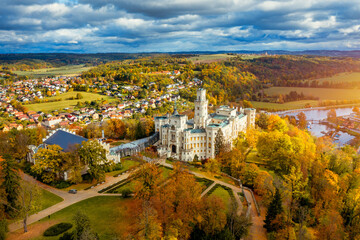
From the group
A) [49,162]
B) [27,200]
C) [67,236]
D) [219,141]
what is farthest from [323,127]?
[27,200]

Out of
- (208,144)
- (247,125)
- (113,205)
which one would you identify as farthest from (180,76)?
(113,205)

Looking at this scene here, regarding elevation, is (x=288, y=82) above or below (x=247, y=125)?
above

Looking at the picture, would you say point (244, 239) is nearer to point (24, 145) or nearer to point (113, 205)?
point (113, 205)

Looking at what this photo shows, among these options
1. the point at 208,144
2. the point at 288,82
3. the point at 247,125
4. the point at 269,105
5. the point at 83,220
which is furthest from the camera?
the point at 288,82

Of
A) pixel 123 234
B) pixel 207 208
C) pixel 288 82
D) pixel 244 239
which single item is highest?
pixel 288 82

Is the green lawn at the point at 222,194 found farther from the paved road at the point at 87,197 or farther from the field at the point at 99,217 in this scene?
the field at the point at 99,217
